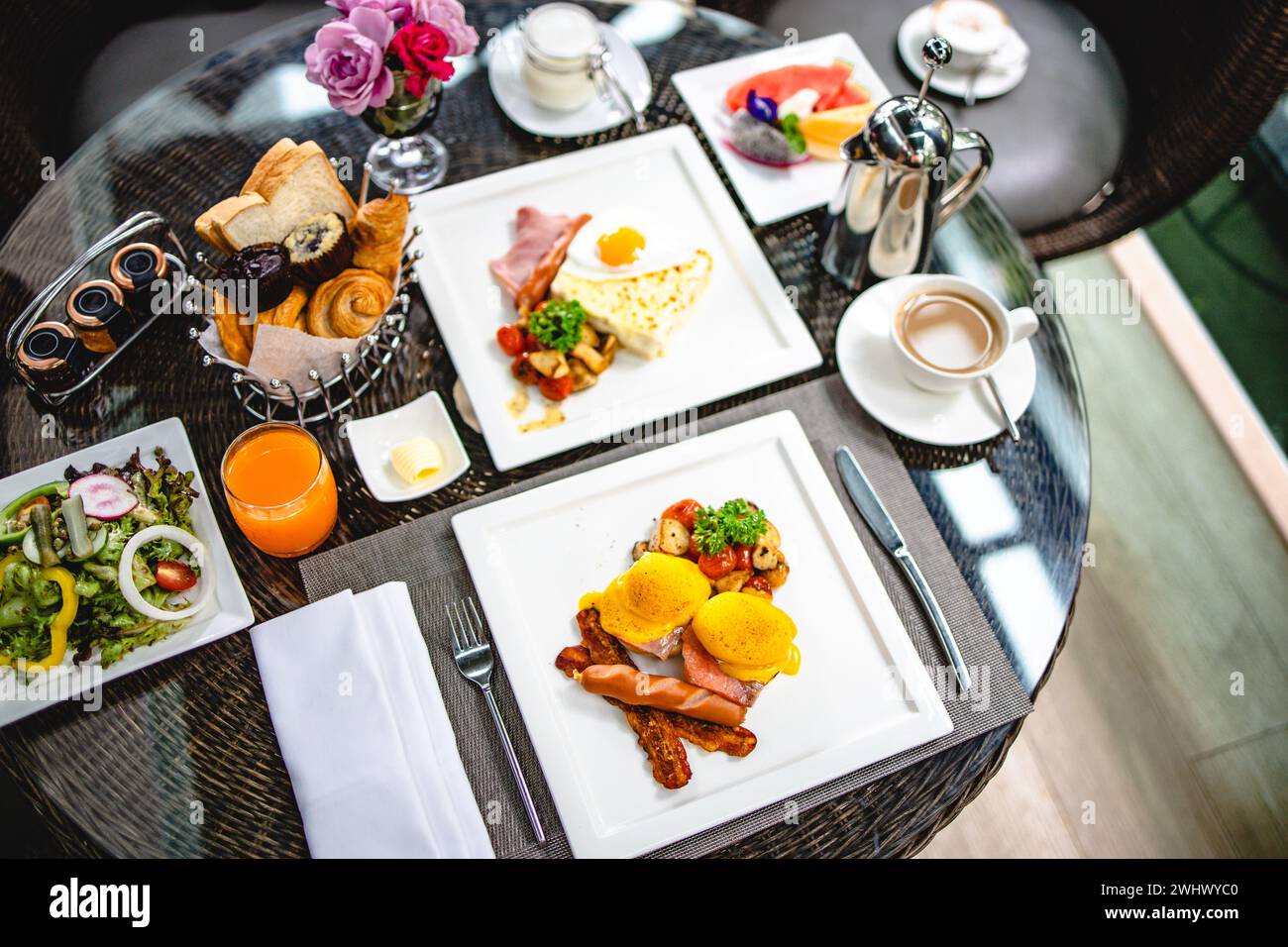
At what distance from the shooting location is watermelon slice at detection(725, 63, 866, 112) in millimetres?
1851

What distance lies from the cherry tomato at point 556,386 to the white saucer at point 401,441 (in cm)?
16

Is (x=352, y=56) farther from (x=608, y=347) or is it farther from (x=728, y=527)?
(x=728, y=527)

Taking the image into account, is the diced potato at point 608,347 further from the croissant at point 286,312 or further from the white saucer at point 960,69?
the white saucer at point 960,69

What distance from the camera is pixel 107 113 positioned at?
2082 mm

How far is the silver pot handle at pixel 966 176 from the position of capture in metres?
1.55

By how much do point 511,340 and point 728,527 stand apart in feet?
1.59

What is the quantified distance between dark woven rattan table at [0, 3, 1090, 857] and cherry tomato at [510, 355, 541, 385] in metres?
0.11

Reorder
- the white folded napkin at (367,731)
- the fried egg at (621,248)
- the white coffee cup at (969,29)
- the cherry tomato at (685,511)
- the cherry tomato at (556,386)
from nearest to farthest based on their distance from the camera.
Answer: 1. the white folded napkin at (367,731)
2. the cherry tomato at (685,511)
3. the cherry tomato at (556,386)
4. the fried egg at (621,248)
5. the white coffee cup at (969,29)

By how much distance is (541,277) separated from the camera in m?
1.62

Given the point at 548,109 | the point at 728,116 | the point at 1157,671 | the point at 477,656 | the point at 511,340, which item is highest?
the point at 548,109

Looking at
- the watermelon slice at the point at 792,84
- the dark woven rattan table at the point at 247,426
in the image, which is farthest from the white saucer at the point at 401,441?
the watermelon slice at the point at 792,84

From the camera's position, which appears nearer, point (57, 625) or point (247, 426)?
point (57, 625)

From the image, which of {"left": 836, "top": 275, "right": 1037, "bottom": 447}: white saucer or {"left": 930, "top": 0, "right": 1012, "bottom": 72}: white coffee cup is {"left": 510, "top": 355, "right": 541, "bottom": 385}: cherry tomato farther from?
{"left": 930, "top": 0, "right": 1012, "bottom": 72}: white coffee cup

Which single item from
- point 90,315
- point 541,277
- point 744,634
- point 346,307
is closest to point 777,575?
point 744,634
